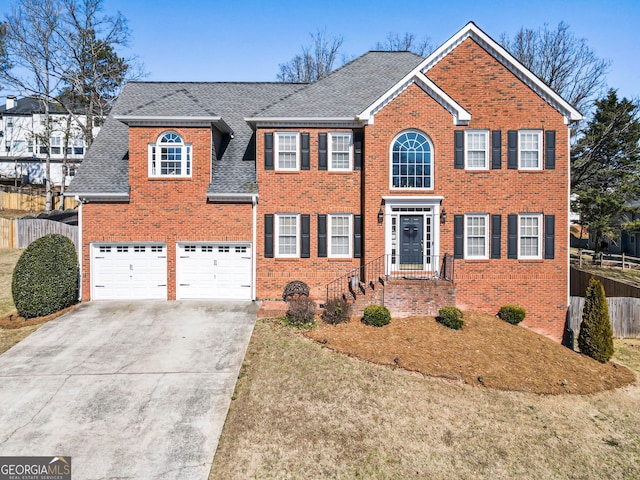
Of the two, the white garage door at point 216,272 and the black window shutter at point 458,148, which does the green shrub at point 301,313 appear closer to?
the white garage door at point 216,272

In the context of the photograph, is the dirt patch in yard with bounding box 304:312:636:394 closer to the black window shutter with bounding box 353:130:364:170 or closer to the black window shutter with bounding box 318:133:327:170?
the black window shutter with bounding box 353:130:364:170

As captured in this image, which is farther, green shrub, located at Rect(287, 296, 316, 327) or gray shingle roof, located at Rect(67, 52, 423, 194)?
gray shingle roof, located at Rect(67, 52, 423, 194)

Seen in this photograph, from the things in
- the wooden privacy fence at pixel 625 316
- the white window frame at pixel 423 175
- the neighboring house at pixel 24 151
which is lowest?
the wooden privacy fence at pixel 625 316

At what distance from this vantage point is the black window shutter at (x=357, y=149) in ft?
49.4

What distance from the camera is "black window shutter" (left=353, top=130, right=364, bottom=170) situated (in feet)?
49.4

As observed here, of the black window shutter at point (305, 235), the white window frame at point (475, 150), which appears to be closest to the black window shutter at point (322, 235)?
the black window shutter at point (305, 235)

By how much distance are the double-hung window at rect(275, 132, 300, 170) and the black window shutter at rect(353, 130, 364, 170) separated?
229 cm

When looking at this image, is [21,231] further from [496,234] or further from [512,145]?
[512,145]

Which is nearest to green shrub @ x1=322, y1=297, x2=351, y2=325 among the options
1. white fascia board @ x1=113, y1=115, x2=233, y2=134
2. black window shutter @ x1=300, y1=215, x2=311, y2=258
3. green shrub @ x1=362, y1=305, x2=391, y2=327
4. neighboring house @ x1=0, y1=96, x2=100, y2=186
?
green shrub @ x1=362, y1=305, x2=391, y2=327

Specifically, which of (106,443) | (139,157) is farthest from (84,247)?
(106,443)

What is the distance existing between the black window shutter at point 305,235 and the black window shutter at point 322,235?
0.40 metres

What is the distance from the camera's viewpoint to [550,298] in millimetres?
14617

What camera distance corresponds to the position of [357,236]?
15.2 m

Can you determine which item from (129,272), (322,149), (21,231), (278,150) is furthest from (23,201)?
(322,149)
